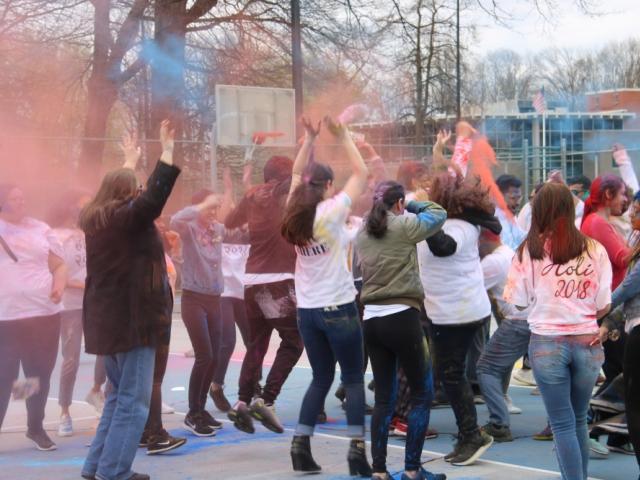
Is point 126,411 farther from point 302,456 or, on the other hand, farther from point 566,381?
point 566,381

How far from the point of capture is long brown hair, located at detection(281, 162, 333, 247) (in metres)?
5.39

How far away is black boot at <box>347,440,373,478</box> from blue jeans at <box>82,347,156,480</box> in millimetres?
1225

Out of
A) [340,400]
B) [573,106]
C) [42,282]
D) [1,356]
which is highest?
[573,106]

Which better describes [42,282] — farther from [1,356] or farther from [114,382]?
[114,382]

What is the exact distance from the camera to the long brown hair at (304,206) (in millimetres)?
5387

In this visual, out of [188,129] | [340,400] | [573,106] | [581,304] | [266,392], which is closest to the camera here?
[581,304]

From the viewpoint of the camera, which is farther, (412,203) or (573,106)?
(573,106)

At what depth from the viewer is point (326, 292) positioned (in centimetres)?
541

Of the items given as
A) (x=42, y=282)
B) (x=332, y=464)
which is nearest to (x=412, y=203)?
(x=332, y=464)

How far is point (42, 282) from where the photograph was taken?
6340 mm

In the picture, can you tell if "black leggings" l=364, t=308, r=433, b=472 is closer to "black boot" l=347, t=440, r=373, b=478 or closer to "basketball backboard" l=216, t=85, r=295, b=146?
"black boot" l=347, t=440, r=373, b=478

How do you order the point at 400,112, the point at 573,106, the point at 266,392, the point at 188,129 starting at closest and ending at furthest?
the point at 266,392
the point at 188,129
the point at 573,106
the point at 400,112

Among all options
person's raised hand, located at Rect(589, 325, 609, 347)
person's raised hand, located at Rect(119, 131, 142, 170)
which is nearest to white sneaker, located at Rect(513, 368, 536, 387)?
person's raised hand, located at Rect(589, 325, 609, 347)

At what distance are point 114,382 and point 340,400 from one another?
293 cm
